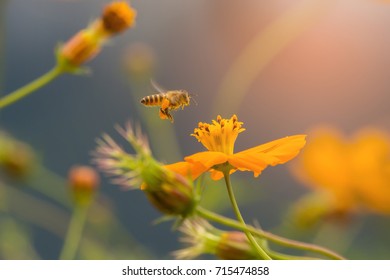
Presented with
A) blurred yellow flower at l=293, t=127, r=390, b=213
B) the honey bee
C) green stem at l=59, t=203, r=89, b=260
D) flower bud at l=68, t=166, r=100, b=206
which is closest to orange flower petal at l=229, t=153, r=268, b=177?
the honey bee

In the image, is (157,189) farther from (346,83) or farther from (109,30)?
(346,83)

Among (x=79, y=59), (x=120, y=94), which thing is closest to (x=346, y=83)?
(x=120, y=94)

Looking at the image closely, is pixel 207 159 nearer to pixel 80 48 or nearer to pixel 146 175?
pixel 146 175

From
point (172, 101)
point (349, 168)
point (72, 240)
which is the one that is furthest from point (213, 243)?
point (349, 168)

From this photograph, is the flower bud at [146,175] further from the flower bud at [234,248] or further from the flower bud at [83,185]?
the flower bud at [83,185]

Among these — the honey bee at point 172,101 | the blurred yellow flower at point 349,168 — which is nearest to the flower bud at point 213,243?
the honey bee at point 172,101

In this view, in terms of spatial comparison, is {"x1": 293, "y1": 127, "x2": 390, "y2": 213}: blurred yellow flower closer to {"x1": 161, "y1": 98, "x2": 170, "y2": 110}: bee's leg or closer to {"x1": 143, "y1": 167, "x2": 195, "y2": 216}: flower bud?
{"x1": 161, "y1": 98, "x2": 170, "y2": 110}: bee's leg
